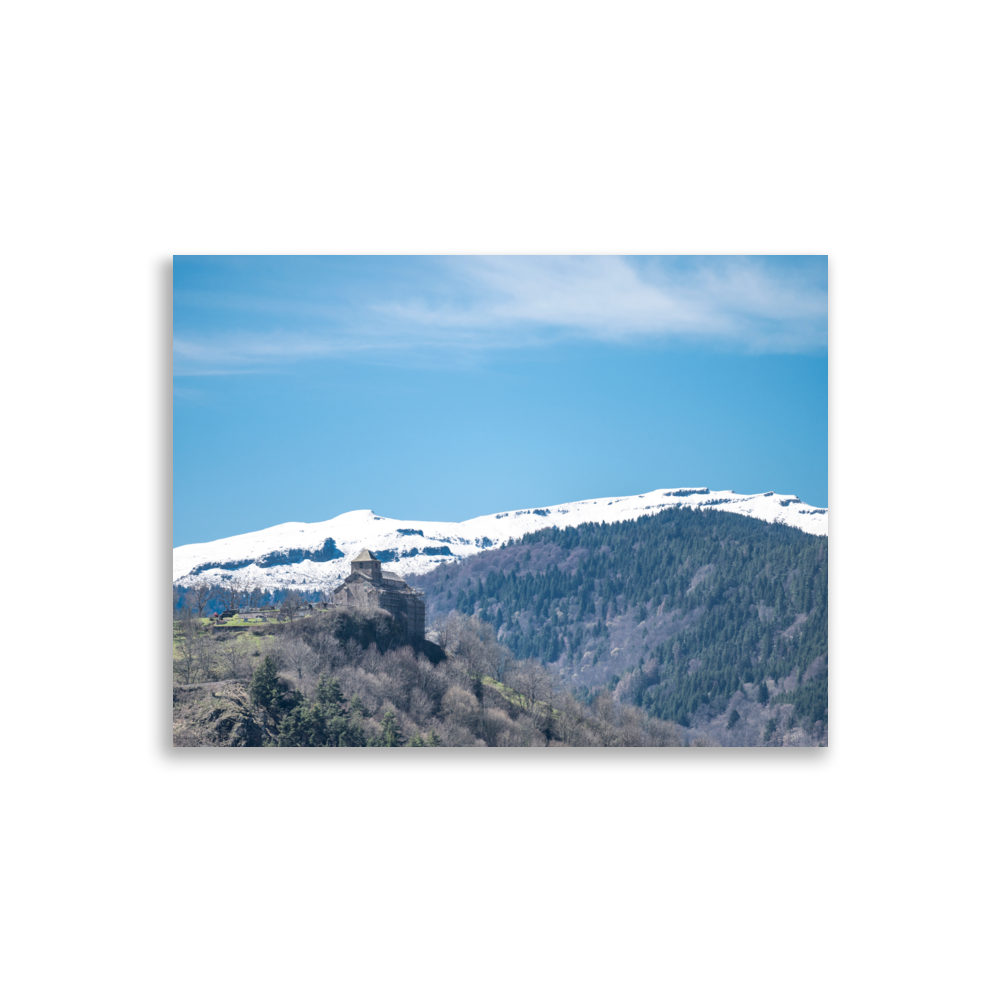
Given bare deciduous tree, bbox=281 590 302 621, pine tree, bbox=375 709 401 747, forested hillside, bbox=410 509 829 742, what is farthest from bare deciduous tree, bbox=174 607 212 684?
forested hillside, bbox=410 509 829 742

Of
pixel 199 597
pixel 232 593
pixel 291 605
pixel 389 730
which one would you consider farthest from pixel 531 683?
pixel 199 597

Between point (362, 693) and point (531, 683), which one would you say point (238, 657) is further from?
point (531, 683)

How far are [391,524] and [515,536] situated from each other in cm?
1297

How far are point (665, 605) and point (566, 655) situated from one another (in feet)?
25.7

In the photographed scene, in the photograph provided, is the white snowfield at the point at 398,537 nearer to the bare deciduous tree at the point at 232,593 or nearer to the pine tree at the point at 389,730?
the bare deciduous tree at the point at 232,593

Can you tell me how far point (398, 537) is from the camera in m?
71.4

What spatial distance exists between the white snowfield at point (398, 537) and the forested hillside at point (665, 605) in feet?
4.43

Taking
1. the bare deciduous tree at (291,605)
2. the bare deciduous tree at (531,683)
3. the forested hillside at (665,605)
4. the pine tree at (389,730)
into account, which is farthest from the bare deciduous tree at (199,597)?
the forested hillside at (665,605)

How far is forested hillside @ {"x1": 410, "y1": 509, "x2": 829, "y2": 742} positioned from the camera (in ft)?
197

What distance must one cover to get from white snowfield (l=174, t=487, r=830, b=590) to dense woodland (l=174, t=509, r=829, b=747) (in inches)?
61.2
